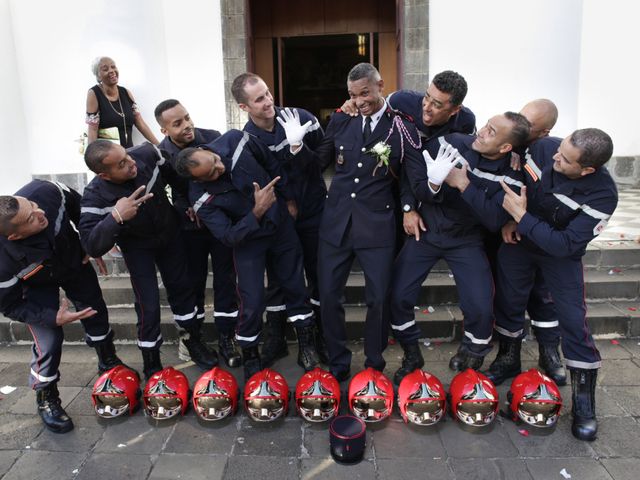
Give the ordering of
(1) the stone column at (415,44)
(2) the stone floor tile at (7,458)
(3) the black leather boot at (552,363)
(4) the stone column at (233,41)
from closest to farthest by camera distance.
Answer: (2) the stone floor tile at (7,458) → (3) the black leather boot at (552,363) → (1) the stone column at (415,44) → (4) the stone column at (233,41)

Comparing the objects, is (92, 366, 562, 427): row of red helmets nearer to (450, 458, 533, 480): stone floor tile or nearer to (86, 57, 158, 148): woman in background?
(450, 458, 533, 480): stone floor tile

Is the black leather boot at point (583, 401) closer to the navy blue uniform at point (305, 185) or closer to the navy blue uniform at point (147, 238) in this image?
the navy blue uniform at point (305, 185)

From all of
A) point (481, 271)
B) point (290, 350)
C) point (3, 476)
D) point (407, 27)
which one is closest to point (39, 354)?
point (3, 476)

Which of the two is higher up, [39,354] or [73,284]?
[73,284]

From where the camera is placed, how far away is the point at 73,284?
11.6 ft

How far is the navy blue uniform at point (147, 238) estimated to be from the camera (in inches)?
127

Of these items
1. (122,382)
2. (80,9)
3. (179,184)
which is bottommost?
(122,382)

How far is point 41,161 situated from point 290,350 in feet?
15.7

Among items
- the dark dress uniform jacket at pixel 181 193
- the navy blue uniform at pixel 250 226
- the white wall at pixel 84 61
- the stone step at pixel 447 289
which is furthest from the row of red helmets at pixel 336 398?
the white wall at pixel 84 61

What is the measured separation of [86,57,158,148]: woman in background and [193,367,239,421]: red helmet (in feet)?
10.9

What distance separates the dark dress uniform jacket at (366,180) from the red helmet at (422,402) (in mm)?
950

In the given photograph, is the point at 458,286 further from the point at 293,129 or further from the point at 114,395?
the point at 114,395

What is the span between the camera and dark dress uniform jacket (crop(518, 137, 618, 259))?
2799 mm

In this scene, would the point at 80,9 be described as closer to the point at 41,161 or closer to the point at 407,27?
the point at 41,161
